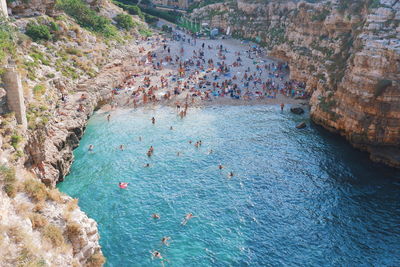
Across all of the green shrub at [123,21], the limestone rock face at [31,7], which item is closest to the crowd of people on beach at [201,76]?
the green shrub at [123,21]

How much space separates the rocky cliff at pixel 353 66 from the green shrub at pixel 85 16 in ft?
A: 100

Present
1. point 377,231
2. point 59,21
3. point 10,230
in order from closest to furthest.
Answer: point 10,230 → point 377,231 → point 59,21

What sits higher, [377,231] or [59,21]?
[59,21]

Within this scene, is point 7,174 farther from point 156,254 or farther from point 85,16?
point 85,16

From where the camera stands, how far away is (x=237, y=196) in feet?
83.4

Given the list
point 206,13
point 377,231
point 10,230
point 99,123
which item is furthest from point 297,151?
point 206,13

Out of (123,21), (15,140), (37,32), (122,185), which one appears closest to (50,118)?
(15,140)

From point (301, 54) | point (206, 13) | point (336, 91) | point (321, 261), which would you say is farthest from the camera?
point (206, 13)

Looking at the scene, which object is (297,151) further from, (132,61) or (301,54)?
(132,61)

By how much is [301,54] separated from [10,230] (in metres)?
47.2

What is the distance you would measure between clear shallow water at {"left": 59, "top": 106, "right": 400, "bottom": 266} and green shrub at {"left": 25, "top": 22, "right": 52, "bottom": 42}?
42.4 ft

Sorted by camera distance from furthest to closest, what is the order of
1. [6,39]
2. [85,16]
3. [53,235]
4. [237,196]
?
[85,16]
[6,39]
[237,196]
[53,235]

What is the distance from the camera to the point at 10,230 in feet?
39.4

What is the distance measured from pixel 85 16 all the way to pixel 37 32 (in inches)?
575
